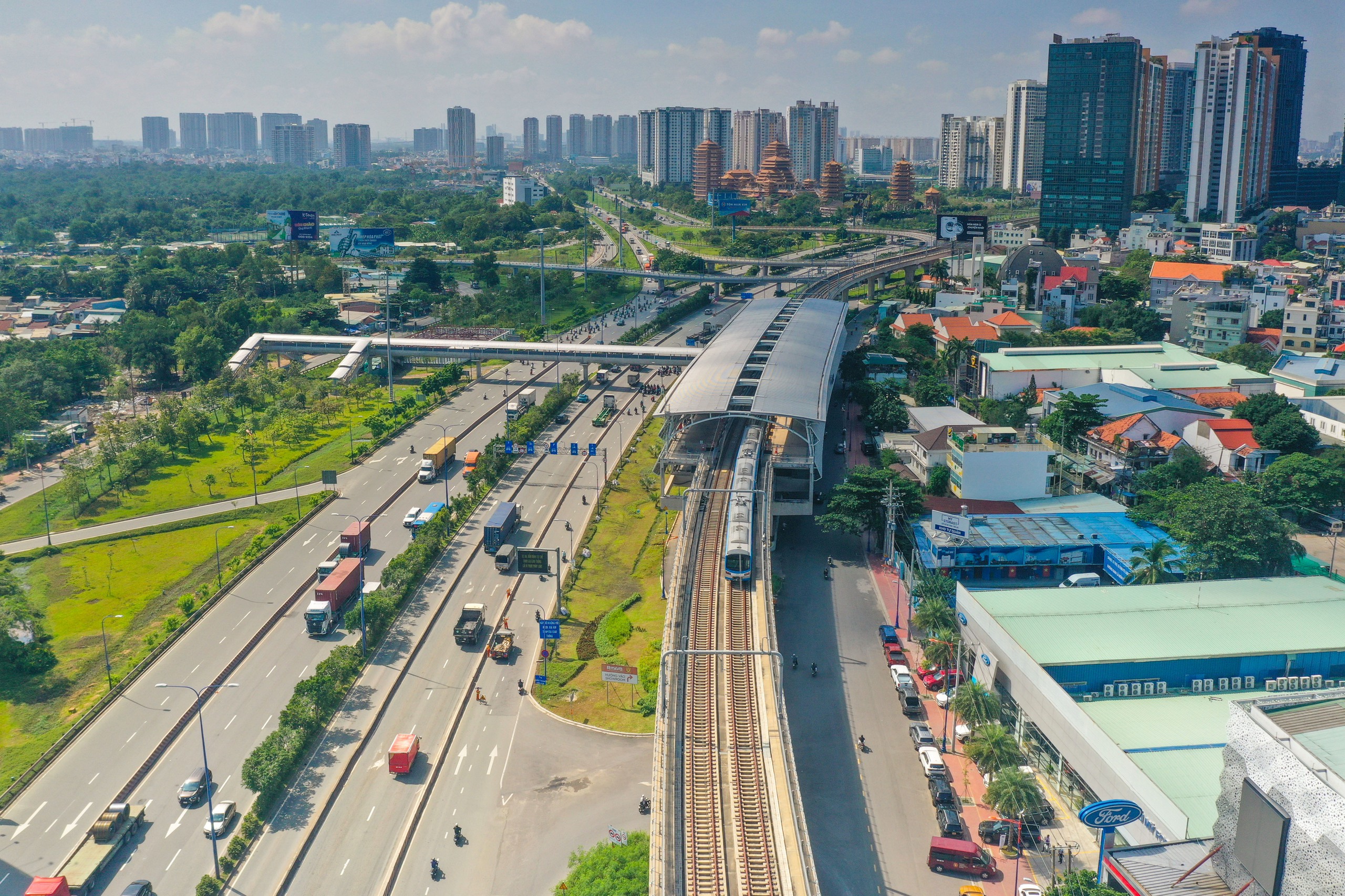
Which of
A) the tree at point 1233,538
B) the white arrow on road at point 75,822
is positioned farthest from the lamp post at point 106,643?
the tree at point 1233,538

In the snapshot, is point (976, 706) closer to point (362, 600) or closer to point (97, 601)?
point (362, 600)

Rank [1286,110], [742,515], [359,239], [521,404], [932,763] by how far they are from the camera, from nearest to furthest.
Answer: [932,763]
[742,515]
[521,404]
[359,239]
[1286,110]

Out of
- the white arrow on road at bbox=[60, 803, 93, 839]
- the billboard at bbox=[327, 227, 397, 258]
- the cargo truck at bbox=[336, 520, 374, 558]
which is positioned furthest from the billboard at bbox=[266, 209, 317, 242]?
the white arrow on road at bbox=[60, 803, 93, 839]

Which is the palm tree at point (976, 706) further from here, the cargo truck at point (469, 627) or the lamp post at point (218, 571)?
the lamp post at point (218, 571)

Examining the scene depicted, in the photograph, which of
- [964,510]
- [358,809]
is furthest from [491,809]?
[964,510]

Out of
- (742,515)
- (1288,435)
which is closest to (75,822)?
(742,515)

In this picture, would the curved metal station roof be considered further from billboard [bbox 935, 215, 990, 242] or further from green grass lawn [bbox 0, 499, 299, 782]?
billboard [bbox 935, 215, 990, 242]
